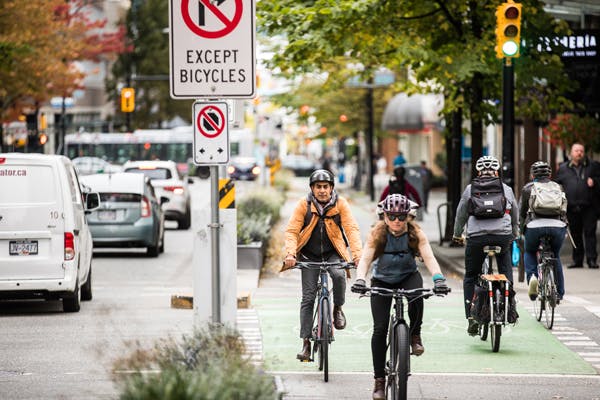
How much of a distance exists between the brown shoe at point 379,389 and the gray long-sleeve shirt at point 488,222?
375 centimetres

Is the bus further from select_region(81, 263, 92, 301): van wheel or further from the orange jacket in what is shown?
the orange jacket

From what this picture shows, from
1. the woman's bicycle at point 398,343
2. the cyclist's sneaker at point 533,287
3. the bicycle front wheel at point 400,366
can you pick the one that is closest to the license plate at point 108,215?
the cyclist's sneaker at point 533,287

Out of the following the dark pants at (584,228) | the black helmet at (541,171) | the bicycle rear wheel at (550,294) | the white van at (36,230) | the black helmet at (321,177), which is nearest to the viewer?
the black helmet at (321,177)

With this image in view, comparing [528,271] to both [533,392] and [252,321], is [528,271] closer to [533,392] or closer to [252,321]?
[252,321]

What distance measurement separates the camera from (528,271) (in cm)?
1477

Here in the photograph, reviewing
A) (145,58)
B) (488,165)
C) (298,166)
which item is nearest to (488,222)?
(488,165)

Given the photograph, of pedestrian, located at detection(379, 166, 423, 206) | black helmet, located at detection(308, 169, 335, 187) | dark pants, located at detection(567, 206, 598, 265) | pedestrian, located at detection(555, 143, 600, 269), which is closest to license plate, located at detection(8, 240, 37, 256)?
black helmet, located at detection(308, 169, 335, 187)

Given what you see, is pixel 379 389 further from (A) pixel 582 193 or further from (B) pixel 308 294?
(A) pixel 582 193

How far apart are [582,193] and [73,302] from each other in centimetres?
845

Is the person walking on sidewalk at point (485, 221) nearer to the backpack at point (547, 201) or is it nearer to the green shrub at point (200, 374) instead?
the backpack at point (547, 201)

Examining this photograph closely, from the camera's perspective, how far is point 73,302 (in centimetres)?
1572

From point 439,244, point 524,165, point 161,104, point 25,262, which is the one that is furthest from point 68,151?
point 25,262

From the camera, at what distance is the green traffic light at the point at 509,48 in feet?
59.9

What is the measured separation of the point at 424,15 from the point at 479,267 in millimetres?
11148
